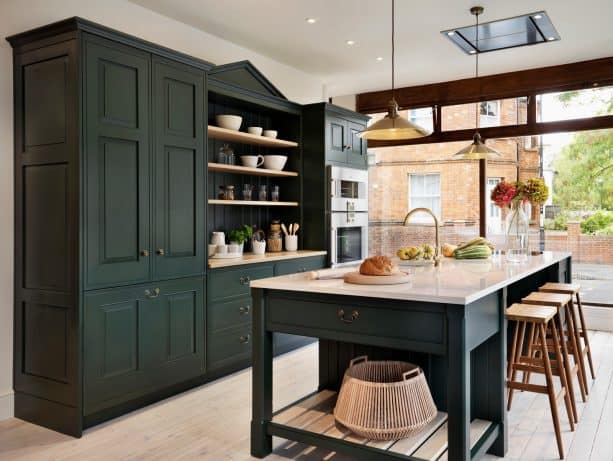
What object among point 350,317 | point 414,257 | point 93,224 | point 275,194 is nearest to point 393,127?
point 414,257

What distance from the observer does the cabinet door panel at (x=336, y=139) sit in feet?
17.6

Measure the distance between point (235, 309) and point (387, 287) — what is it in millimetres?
2037

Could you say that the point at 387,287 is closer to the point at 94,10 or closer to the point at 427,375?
the point at 427,375

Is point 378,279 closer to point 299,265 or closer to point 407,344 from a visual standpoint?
point 407,344

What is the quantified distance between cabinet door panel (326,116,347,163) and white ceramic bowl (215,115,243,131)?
1099 millimetres

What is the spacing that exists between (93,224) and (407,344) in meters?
1.92

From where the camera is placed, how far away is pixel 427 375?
2.91m

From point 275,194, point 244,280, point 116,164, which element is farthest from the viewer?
point 275,194

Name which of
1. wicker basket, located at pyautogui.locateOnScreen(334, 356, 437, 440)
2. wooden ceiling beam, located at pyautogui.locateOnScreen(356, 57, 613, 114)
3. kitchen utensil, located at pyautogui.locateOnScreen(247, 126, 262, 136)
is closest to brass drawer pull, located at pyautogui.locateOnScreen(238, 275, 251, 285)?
kitchen utensil, located at pyautogui.locateOnScreen(247, 126, 262, 136)

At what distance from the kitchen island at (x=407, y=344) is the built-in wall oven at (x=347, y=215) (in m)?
2.29

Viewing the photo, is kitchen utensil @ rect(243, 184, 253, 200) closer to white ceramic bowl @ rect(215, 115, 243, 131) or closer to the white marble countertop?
white ceramic bowl @ rect(215, 115, 243, 131)

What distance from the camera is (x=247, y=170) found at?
4.72m

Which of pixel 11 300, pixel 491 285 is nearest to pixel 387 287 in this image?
pixel 491 285

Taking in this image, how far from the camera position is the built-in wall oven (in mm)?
5391
